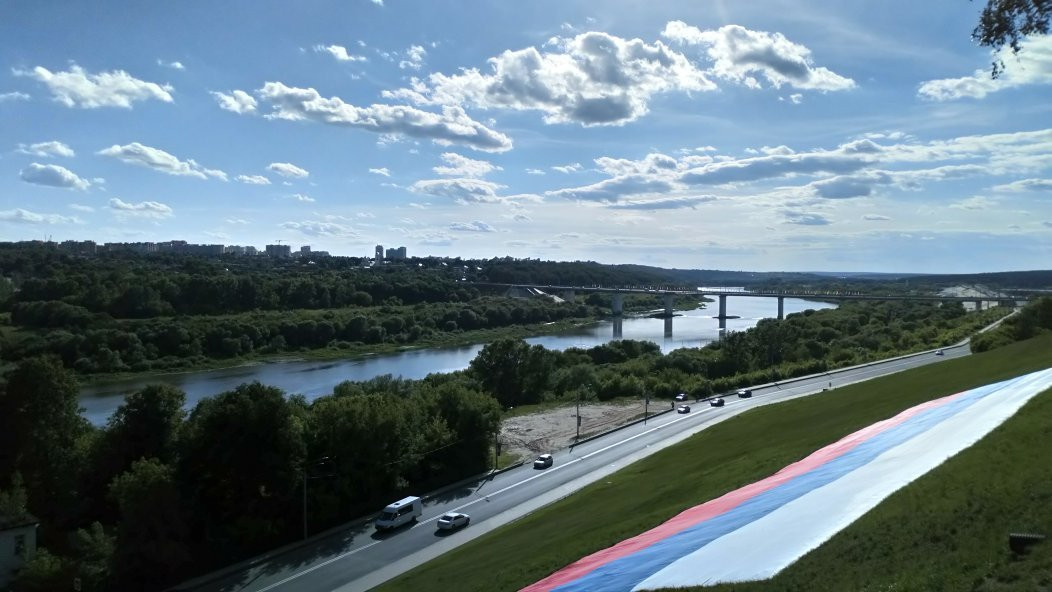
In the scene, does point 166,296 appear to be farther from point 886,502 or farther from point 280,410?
point 886,502

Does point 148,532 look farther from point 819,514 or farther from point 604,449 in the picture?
point 604,449

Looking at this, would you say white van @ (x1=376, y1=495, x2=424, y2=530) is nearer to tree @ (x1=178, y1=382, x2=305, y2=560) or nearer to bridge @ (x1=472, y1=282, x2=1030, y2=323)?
tree @ (x1=178, y1=382, x2=305, y2=560)

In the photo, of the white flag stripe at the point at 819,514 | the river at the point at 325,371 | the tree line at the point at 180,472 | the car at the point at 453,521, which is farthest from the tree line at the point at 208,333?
the white flag stripe at the point at 819,514

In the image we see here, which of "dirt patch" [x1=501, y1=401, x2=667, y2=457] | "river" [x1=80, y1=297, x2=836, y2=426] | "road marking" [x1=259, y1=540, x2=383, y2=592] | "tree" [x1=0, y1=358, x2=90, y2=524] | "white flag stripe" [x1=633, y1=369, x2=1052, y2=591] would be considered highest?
"white flag stripe" [x1=633, y1=369, x2=1052, y2=591]

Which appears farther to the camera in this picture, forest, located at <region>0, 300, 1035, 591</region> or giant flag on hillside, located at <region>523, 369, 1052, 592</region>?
forest, located at <region>0, 300, 1035, 591</region>

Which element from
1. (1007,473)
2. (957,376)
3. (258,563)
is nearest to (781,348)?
(957,376)

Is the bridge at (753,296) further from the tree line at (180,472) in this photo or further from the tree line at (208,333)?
the tree line at (180,472)

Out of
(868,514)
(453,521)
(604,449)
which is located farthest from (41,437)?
(868,514)

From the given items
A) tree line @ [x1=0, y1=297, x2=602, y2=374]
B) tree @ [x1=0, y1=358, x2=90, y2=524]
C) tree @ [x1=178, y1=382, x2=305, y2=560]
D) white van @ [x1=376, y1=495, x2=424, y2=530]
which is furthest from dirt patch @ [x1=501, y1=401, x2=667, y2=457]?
tree line @ [x1=0, y1=297, x2=602, y2=374]
